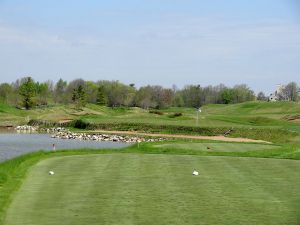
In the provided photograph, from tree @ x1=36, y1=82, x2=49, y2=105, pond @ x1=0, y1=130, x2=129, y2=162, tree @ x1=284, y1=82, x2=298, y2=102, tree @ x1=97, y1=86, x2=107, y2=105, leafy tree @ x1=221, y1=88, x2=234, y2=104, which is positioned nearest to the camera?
pond @ x1=0, y1=130, x2=129, y2=162

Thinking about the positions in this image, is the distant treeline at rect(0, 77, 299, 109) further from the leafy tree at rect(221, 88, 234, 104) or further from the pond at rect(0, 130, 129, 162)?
the pond at rect(0, 130, 129, 162)

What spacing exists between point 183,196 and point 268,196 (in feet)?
6.56

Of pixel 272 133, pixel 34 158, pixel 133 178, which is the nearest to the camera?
pixel 133 178

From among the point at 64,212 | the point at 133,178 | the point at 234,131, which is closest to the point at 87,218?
the point at 64,212

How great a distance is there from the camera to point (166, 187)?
14.7 metres

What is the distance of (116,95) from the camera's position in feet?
481

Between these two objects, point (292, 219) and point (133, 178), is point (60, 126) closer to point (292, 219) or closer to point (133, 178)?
point (133, 178)

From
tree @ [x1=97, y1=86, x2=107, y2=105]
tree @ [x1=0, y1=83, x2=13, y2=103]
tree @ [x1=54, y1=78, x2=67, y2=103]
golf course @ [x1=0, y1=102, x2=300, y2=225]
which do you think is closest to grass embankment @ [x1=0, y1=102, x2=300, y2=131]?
Result: tree @ [x1=0, y1=83, x2=13, y2=103]

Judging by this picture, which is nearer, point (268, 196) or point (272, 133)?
point (268, 196)

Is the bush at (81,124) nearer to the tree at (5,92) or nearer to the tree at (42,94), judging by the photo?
the tree at (5,92)

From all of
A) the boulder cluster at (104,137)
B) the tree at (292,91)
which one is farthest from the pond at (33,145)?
the tree at (292,91)

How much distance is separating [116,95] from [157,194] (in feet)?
438

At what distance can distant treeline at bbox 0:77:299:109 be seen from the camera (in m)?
122

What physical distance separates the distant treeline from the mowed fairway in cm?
9086
